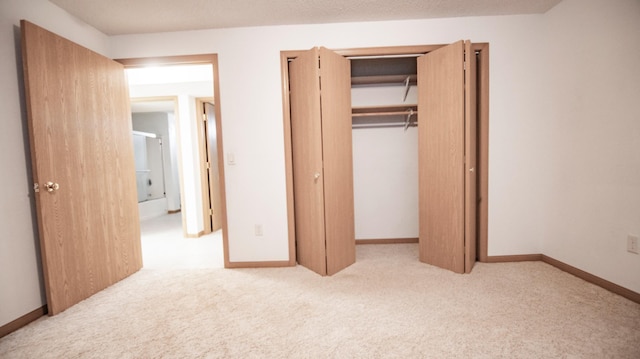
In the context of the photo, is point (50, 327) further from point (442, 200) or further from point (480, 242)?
point (480, 242)

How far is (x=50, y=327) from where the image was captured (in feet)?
5.66

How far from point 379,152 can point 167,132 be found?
5.35 meters

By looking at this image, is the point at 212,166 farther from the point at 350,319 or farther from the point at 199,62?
the point at 350,319

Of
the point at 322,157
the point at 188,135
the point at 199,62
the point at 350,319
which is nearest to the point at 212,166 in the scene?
the point at 188,135

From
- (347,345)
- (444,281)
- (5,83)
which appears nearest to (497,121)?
(444,281)

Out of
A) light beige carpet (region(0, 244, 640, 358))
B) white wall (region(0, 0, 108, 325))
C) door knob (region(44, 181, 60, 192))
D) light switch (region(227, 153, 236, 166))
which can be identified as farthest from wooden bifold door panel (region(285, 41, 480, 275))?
white wall (region(0, 0, 108, 325))

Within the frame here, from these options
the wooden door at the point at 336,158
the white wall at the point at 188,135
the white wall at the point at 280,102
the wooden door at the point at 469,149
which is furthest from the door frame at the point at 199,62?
the wooden door at the point at 469,149

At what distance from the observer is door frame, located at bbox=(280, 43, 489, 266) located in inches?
97.3

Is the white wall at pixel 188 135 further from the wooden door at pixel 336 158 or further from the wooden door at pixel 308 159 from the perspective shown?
the wooden door at pixel 336 158

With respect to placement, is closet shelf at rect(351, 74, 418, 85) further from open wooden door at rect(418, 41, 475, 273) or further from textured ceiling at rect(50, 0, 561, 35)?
textured ceiling at rect(50, 0, 561, 35)

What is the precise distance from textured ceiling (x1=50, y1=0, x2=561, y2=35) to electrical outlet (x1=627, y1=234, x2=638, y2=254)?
192 centimetres

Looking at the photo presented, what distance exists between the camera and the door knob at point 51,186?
1.81 m

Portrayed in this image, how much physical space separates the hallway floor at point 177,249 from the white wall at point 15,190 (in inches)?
39.7

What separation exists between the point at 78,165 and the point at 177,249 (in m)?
1.64
